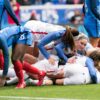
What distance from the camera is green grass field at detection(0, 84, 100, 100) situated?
9344 millimetres

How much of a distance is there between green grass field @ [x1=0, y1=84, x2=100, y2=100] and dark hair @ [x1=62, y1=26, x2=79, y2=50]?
2.35 ft

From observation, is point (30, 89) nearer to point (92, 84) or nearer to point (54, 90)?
point (54, 90)

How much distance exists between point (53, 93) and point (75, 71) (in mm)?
1128

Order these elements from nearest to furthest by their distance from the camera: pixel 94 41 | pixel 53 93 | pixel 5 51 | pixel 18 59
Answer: pixel 53 93 → pixel 5 51 → pixel 18 59 → pixel 94 41

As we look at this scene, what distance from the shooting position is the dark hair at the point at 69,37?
10930 millimetres

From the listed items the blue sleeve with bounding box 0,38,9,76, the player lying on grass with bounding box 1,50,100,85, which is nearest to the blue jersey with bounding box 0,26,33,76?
the blue sleeve with bounding box 0,38,9,76

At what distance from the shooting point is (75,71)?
35.7ft

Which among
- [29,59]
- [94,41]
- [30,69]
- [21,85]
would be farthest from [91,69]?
[94,41]

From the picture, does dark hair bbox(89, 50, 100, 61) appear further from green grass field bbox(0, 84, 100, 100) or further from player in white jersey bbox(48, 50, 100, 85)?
green grass field bbox(0, 84, 100, 100)

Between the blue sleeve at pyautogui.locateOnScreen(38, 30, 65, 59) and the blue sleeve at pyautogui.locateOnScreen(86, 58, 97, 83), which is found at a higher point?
the blue sleeve at pyautogui.locateOnScreen(38, 30, 65, 59)

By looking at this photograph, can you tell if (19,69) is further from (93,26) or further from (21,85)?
(93,26)

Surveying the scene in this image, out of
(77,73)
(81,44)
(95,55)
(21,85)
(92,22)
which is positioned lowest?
(21,85)

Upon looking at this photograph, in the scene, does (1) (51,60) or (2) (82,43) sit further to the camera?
(2) (82,43)

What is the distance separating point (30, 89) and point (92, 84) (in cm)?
108
